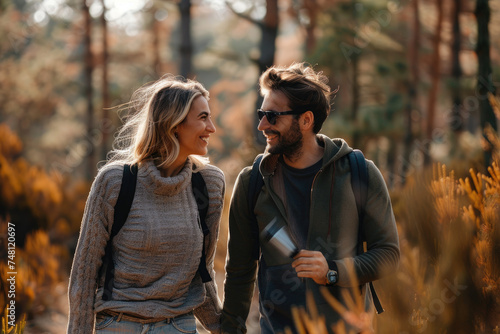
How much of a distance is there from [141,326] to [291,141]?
1184 millimetres

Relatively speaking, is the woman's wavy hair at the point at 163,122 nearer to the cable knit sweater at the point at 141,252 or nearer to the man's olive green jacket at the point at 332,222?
the cable knit sweater at the point at 141,252

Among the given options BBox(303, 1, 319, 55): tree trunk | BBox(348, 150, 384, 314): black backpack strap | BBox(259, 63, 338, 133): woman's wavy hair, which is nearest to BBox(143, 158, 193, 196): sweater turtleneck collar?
BBox(259, 63, 338, 133): woman's wavy hair

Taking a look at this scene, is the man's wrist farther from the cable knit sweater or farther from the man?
the cable knit sweater

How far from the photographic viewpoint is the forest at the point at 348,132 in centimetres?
289

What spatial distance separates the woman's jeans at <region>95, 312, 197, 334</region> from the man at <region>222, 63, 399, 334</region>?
0.32 m

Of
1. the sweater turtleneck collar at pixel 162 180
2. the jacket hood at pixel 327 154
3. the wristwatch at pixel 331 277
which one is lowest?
the wristwatch at pixel 331 277

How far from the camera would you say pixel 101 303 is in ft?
9.14

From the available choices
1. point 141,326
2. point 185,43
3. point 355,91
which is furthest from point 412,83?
point 141,326

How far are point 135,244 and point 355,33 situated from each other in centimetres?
1419

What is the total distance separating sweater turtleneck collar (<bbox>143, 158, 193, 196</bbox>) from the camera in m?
2.86

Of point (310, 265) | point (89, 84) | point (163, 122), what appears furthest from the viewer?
point (89, 84)

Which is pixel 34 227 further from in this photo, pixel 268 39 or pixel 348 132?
pixel 348 132

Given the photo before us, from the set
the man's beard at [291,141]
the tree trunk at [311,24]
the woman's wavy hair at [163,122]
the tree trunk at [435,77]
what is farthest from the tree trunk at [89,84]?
the man's beard at [291,141]

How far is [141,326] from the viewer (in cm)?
277
